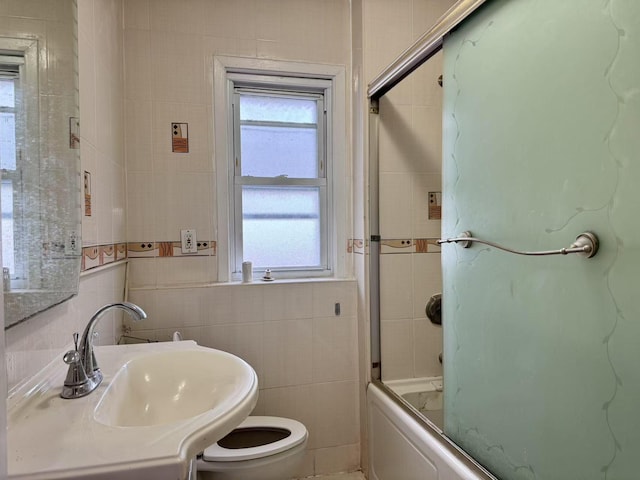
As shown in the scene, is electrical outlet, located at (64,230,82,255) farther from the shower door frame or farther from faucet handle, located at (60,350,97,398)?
the shower door frame

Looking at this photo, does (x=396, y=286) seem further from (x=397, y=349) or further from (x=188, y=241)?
(x=188, y=241)

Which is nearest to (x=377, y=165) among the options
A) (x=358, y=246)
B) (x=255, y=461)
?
(x=358, y=246)

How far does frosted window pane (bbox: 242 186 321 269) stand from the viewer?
6.67 ft

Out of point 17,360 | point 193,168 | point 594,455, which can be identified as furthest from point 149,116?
point 594,455

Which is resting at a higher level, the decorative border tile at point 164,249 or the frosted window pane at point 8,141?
the frosted window pane at point 8,141

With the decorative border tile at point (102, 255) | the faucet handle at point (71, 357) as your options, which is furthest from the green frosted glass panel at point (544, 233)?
the decorative border tile at point (102, 255)

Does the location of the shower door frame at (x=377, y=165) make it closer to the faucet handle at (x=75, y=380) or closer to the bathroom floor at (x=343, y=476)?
the bathroom floor at (x=343, y=476)

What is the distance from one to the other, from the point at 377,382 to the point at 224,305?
82cm

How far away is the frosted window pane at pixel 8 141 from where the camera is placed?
0.73m

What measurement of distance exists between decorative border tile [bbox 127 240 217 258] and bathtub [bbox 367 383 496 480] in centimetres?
103

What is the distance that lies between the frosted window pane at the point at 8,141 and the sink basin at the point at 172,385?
540 mm

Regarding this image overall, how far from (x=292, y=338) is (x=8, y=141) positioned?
56.8 inches

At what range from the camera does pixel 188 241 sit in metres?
1.87

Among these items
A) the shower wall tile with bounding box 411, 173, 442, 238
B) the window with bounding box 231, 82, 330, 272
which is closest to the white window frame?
the window with bounding box 231, 82, 330, 272
